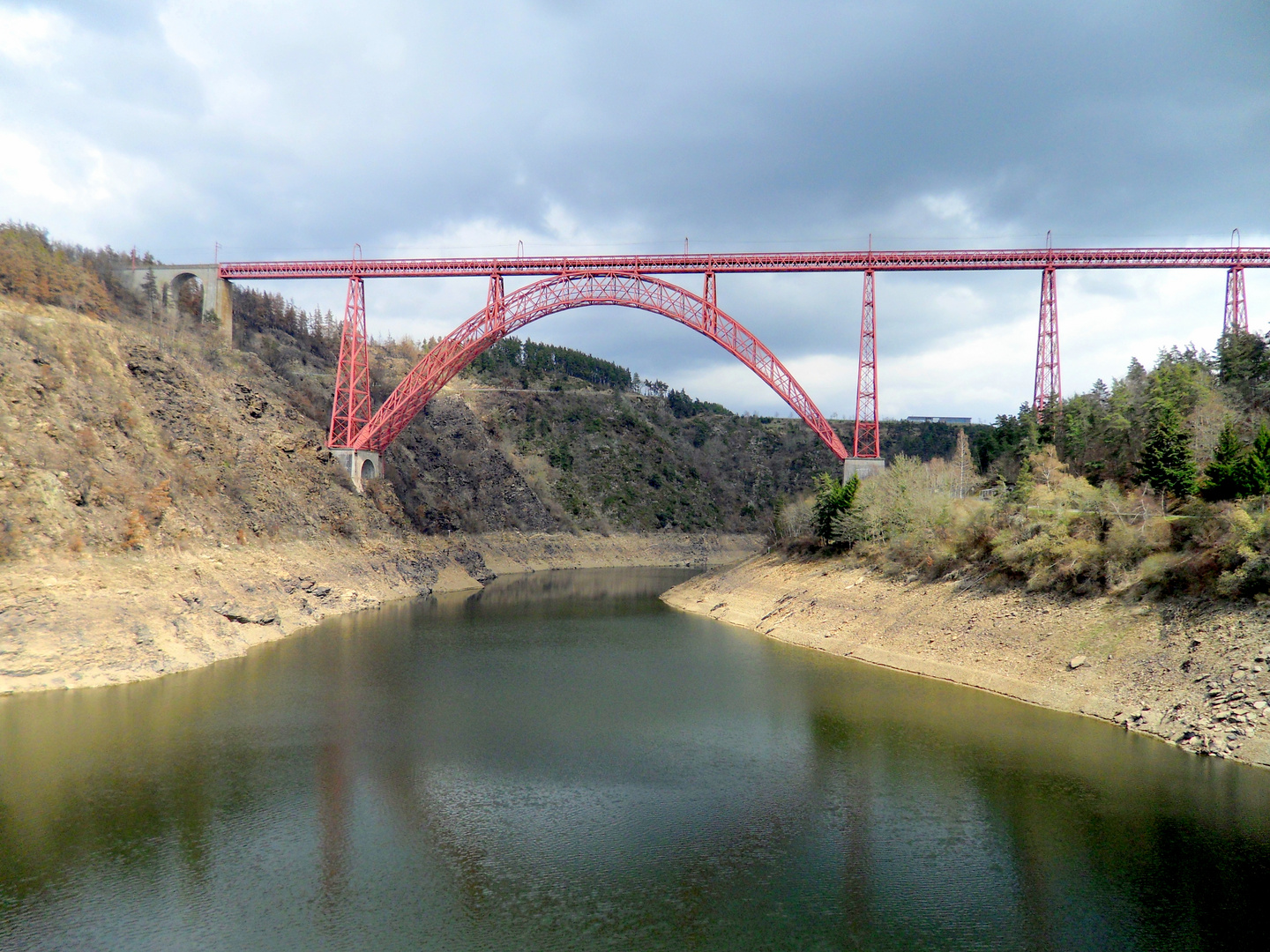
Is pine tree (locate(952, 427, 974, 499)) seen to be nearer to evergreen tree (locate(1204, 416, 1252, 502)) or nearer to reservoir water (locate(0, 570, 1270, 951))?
evergreen tree (locate(1204, 416, 1252, 502))

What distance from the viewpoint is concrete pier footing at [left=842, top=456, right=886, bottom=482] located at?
37312mm

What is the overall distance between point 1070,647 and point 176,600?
1160 inches

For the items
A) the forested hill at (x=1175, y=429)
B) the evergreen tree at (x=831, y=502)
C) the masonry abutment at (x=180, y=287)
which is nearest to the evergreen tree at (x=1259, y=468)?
the forested hill at (x=1175, y=429)

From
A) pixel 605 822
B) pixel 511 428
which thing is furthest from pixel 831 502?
pixel 511 428

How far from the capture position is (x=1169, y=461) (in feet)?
82.0

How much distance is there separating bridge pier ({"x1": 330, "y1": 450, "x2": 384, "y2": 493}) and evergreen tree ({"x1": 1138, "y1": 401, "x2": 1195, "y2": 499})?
131ft

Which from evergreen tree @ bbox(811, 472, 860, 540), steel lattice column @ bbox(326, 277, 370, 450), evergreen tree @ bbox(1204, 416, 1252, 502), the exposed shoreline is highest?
steel lattice column @ bbox(326, 277, 370, 450)

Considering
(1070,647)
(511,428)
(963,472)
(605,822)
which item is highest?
(511,428)

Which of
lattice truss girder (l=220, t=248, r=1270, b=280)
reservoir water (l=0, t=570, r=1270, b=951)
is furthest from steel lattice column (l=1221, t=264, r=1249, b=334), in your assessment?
reservoir water (l=0, t=570, r=1270, b=951)

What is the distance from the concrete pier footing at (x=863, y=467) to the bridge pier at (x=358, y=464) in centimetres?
2877

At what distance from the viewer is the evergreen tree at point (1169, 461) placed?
2438cm

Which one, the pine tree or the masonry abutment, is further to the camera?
the masonry abutment

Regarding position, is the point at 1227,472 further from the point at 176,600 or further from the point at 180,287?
the point at 180,287

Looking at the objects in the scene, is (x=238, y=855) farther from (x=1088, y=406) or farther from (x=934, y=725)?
(x=1088, y=406)
